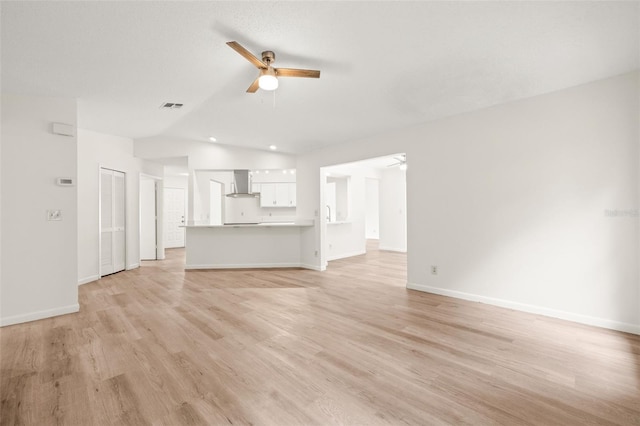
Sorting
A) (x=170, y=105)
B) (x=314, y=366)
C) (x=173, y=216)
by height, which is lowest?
(x=314, y=366)

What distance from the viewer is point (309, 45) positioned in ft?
7.55

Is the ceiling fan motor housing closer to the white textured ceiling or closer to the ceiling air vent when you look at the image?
the white textured ceiling

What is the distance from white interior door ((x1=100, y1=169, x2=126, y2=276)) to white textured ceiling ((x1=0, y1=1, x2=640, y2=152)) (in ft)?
6.33

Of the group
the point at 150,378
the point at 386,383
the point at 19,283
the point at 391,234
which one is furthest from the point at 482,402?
the point at 391,234

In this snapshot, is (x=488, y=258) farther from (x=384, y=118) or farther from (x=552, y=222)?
(x=384, y=118)

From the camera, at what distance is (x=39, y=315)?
126 inches

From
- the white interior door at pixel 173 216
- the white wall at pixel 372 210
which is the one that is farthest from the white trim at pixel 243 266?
the white wall at pixel 372 210

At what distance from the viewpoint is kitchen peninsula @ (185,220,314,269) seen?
19.7ft

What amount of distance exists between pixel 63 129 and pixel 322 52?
3270 mm

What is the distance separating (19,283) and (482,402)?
4.59 metres

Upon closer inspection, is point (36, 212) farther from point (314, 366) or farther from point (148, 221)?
point (148, 221)

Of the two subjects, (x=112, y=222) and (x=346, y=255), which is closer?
(x=112, y=222)

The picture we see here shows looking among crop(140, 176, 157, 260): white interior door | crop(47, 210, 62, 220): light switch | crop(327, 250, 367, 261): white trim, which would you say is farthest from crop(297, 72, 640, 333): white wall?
crop(140, 176, 157, 260): white interior door

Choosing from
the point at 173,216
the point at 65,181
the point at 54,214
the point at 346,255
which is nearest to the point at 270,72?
the point at 65,181
